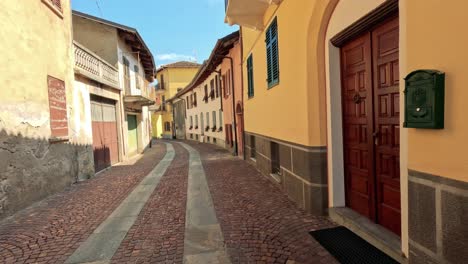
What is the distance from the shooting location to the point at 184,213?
4992mm

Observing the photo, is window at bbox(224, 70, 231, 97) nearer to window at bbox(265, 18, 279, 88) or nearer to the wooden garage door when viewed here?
the wooden garage door

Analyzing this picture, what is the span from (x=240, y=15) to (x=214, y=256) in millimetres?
6248

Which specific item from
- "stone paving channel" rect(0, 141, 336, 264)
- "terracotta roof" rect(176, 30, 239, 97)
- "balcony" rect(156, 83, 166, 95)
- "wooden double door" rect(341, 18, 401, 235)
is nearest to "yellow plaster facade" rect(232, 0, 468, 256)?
"wooden double door" rect(341, 18, 401, 235)

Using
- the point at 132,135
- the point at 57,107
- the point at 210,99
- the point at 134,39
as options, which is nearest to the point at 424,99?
the point at 57,107

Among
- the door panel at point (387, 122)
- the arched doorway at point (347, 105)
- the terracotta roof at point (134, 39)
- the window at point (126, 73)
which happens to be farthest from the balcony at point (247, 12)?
the window at point (126, 73)

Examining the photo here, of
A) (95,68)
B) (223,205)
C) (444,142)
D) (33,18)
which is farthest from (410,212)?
(95,68)

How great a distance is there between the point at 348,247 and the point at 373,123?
155cm

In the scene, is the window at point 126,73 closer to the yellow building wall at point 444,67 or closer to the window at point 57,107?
the window at point 57,107

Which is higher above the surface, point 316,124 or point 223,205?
point 316,124

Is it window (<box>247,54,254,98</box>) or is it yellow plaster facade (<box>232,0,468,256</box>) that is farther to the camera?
window (<box>247,54,254,98</box>)

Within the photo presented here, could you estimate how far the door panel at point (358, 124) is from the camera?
11.7ft

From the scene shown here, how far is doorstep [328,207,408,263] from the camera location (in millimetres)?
2924

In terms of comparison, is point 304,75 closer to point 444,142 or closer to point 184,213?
point 444,142

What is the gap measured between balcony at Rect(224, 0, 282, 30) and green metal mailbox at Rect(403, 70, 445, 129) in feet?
16.9
